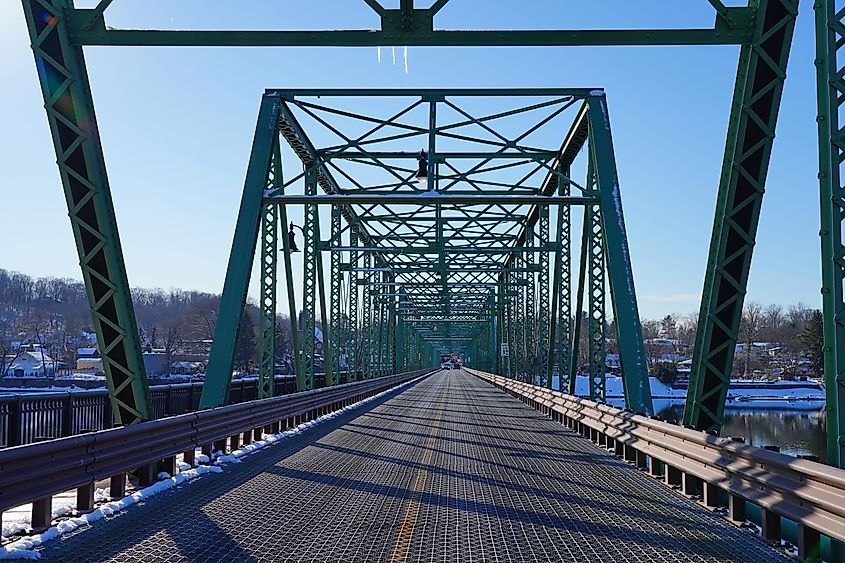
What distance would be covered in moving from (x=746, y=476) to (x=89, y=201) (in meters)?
7.58

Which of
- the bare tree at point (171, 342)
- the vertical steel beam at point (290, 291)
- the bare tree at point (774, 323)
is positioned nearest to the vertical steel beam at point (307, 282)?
the vertical steel beam at point (290, 291)

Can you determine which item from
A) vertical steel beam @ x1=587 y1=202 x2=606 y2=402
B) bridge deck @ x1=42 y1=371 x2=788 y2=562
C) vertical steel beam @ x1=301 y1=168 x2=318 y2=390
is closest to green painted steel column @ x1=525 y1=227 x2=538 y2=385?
vertical steel beam @ x1=301 y1=168 x2=318 y2=390

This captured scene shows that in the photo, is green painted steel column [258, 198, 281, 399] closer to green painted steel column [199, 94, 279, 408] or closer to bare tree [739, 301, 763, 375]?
green painted steel column [199, 94, 279, 408]

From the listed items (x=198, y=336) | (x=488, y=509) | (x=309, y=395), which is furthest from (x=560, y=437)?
(x=198, y=336)

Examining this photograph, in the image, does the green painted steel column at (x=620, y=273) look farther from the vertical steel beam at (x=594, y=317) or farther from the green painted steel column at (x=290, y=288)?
the green painted steel column at (x=290, y=288)

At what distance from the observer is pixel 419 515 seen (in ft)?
25.7

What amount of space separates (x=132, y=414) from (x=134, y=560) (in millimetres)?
4684

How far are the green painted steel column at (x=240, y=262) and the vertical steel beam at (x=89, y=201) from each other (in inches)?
186

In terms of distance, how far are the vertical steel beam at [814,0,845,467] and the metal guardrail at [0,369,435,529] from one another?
602cm

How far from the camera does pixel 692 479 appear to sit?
928 cm

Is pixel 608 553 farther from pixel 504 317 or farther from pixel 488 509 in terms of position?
pixel 504 317

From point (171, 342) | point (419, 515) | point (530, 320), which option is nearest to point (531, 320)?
point (530, 320)

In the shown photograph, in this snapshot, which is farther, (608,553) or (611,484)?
(611,484)

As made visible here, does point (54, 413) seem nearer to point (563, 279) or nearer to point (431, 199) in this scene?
point (431, 199)
